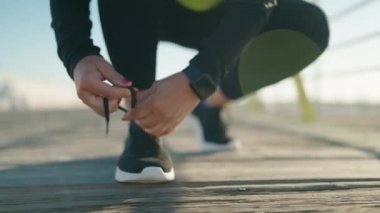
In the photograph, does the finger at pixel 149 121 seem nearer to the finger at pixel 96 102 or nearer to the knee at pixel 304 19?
the finger at pixel 96 102

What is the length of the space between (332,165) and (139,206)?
0.58 m

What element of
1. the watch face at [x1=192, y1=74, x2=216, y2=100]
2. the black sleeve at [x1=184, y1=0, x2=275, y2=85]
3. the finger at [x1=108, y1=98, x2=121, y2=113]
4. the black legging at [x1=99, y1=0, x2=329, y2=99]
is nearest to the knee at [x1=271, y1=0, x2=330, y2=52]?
the black legging at [x1=99, y1=0, x2=329, y2=99]

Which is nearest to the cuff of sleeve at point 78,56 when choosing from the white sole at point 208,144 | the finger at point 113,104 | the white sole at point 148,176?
the finger at point 113,104

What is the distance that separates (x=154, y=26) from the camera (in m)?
1.03

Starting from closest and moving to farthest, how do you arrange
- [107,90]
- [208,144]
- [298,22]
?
[107,90], [298,22], [208,144]

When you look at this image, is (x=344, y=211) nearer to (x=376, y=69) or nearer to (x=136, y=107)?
(x=136, y=107)

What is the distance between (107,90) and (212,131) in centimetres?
81

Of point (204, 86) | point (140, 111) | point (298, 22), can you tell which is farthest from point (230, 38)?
point (298, 22)

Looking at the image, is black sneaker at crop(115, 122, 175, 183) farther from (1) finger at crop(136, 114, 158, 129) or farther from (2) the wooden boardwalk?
(1) finger at crop(136, 114, 158, 129)

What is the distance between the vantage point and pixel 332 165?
1089 millimetres

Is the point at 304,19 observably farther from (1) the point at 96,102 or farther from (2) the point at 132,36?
(1) the point at 96,102

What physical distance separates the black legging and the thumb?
23cm

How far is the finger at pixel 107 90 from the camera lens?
2.29ft

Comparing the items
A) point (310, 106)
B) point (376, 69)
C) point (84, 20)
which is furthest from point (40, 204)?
point (310, 106)
